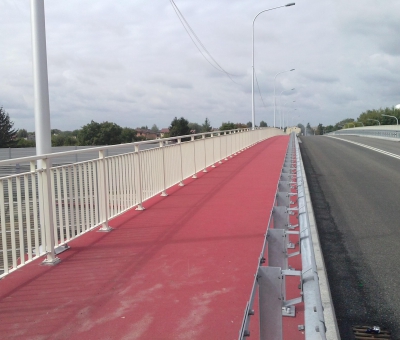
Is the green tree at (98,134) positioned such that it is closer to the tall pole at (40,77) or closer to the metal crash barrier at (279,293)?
the tall pole at (40,77)

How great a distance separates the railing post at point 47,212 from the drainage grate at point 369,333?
124 inches

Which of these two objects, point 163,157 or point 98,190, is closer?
point 98,190

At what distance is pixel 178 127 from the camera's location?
76.6 m

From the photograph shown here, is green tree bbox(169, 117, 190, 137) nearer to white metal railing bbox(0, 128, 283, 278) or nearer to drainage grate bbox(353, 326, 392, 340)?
white metal railing bbox(0, 128, 283, 278)

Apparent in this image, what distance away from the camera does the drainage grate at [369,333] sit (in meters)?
3.63

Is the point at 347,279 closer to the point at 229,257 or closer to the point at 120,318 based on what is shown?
the point at 229,257

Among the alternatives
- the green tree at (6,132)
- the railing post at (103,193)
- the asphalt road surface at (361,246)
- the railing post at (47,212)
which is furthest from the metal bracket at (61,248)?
the green tree at (6,132)

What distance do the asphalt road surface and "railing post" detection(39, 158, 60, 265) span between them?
304 cm

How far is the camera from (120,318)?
355cm

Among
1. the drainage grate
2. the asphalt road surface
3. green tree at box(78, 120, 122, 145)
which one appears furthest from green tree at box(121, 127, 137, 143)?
the drainage grate

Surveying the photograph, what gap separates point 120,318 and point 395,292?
9.32ft

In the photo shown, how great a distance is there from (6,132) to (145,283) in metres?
69.0

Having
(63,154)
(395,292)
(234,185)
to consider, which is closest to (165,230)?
(63,154)

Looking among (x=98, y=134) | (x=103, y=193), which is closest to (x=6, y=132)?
(x=98, y=134)
